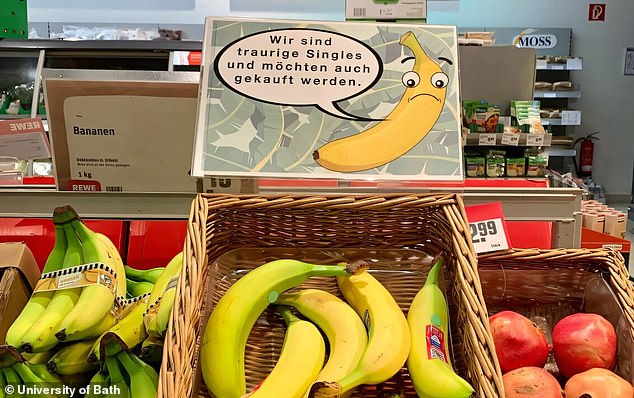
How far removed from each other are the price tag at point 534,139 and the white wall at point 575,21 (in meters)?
2.53

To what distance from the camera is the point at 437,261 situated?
3.48 ft

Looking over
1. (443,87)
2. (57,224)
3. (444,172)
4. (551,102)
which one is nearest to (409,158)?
(444,172)

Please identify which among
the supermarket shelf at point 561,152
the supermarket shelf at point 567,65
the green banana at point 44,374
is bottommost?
the green banana at point 44,374

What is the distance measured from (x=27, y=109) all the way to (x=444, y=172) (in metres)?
4.35

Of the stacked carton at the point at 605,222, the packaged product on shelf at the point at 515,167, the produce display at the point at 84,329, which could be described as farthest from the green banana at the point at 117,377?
the packaged product on shelf at the point at 515,167

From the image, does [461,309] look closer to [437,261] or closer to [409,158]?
[437,261]

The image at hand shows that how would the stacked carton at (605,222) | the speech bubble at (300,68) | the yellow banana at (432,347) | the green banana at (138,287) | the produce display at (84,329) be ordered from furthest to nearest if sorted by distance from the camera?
1. the stacked carton at (605,222)
2. the green banana at (138,287)
3. the speech bubble at (300,68)
4. the produce display at (84,329)
5. the yellow banana at (432,347)

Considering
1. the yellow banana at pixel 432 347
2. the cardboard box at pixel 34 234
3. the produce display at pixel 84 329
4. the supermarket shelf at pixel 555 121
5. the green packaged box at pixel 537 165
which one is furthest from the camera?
the supermarket shelf at pixel 555 121

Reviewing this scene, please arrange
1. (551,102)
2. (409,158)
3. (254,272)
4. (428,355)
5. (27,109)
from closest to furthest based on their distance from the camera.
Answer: (428,355)
(254,272)
(409,158)
(27,109)
(551,102)

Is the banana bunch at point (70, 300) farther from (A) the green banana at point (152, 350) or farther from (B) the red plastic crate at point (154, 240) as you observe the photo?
(B) the red plastic crate at point (154, 240)

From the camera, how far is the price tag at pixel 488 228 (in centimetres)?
117

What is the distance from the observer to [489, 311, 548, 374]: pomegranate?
106 centimetres

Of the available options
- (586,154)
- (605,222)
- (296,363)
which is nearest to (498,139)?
(605,222)

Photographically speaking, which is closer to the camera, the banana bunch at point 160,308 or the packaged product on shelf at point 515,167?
the banana bunch at point 160,308
